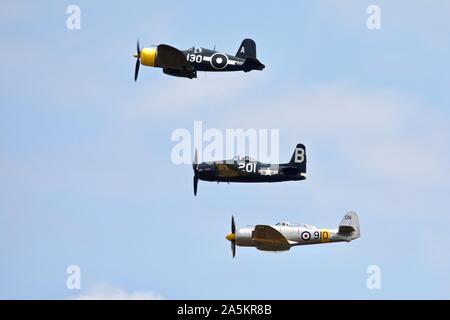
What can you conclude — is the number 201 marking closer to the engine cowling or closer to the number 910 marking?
the number 910 marking

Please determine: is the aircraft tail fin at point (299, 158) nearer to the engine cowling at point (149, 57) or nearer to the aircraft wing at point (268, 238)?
the aircraft wing at point (268, 238)

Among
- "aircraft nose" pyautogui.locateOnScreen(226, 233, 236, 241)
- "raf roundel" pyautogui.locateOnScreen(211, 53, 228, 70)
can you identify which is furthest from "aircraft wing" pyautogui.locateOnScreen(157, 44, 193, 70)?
"aircraft nose" pyautogui.locateOnScreen(226, 233, 236, 241)

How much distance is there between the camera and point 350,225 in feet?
259

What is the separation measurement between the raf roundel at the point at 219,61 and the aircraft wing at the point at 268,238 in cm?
979

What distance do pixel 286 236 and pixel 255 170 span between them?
3897mm

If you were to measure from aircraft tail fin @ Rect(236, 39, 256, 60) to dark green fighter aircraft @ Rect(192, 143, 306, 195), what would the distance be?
6.28m

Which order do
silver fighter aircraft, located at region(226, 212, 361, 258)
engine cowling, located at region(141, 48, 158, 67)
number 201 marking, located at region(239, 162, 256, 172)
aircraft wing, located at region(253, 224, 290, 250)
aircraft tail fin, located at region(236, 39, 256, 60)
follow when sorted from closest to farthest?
aircraft wing, located at region(253, 224, 290, 250)
silver fighter aircraft, located at region(226, 212, 361, 258)
number 201 marking, located at region(239, 162, 256, 172)
aircraft tail fin, located at region(236, 39, 256, 60)
engine cowling, located at region(141, 48, 158, 67)

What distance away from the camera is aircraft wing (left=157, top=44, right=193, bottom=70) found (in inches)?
3162

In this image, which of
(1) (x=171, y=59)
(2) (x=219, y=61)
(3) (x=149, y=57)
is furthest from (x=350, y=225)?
(3) (x=149, y=57)

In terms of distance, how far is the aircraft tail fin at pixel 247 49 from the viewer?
80.9 metres

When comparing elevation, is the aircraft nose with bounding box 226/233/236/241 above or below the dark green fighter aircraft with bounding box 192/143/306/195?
below
